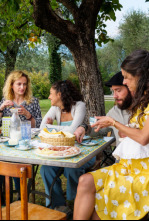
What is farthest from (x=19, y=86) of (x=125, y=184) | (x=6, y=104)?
(x=125, y=184)

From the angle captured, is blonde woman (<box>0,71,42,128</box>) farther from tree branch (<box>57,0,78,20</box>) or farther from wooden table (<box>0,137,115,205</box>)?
tree branch (<box>57,0,78,20</box>)

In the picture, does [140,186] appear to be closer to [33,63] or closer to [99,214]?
[99,214]

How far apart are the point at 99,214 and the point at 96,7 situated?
3.32 meters

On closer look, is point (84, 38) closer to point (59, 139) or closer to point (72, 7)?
point (72, 7)

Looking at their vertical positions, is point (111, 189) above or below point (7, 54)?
below

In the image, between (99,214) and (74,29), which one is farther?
(74,29)

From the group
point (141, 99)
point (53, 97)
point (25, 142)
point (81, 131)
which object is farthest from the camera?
point (53, 97)

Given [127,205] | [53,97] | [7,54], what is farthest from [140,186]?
[7,54]

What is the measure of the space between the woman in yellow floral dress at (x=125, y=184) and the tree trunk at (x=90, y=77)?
2.38m

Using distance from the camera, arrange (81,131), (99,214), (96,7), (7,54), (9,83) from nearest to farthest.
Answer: (99,214)
(81,131)
(9,83)
(96,7)
(7,54)

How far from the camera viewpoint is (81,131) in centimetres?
268

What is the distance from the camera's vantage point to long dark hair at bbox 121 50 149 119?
6.79 feet

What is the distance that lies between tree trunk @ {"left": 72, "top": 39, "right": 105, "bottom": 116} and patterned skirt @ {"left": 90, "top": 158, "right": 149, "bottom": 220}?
261cm

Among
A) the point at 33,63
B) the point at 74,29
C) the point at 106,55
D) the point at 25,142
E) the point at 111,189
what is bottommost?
the point at 111,189
